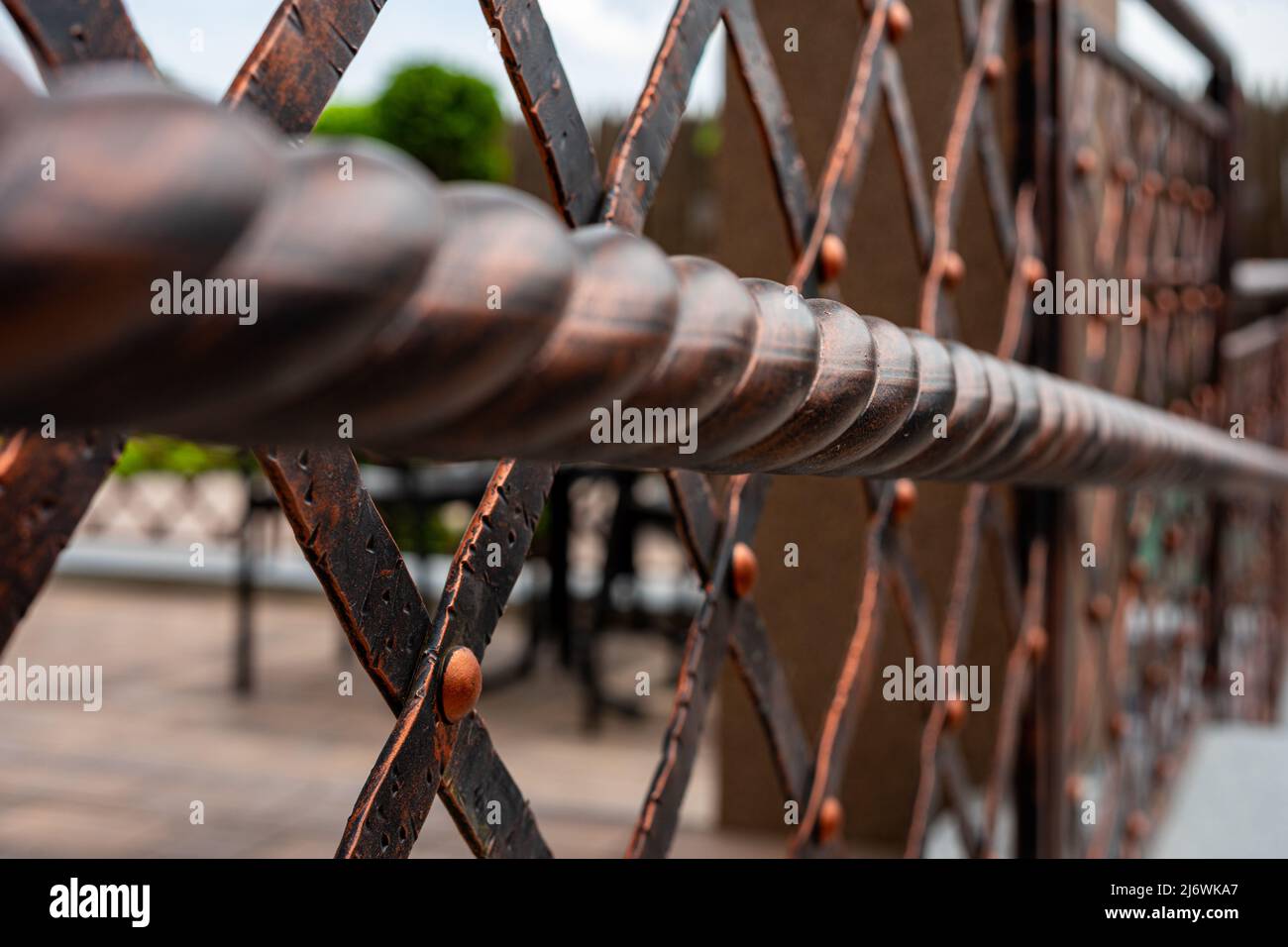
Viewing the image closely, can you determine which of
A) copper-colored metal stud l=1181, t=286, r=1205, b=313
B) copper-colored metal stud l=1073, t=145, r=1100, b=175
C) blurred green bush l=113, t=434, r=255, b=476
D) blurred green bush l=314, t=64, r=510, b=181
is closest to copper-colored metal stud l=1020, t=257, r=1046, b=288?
copper-colored metal stud l=1073, t=145, r=1100, b=175

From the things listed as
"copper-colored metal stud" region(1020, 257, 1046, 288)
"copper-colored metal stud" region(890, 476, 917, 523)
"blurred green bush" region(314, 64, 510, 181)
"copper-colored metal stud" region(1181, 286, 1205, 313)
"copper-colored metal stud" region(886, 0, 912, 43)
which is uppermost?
"blurred green bush" region(314, 64, 510, 181)

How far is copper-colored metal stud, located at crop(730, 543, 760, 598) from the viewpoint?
627mm

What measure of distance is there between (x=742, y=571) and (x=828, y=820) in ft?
0.75

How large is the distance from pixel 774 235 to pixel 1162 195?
0.60 metres

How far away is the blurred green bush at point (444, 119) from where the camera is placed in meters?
5.82

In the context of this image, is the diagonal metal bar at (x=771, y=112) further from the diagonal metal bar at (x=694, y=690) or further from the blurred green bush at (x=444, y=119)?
the blurred green bush at (x=444, y=119)

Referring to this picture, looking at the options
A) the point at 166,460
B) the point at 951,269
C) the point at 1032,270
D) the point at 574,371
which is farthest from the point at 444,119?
the point at 574,371

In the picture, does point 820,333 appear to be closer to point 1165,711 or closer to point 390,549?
point 390,549

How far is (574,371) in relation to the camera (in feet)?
0.65

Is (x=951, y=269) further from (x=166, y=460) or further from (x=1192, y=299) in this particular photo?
(x=166, y=460)

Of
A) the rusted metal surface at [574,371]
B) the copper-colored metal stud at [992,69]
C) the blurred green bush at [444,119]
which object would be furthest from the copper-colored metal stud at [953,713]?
the blurred green bush at [444,119]

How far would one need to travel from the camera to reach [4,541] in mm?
324

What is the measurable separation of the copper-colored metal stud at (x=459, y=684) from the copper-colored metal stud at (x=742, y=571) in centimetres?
20

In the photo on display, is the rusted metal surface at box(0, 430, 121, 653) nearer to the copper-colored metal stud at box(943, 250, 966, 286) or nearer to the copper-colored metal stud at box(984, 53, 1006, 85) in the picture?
the copper-colored metal stud at box(943, 250, 966, 286)
